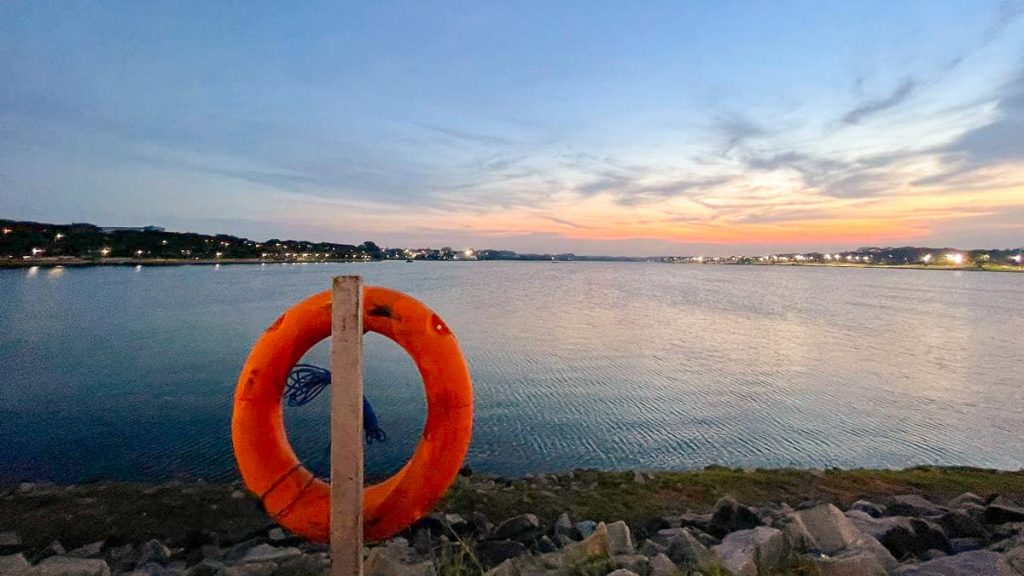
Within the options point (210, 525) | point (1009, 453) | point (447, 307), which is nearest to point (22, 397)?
point (210, 525)

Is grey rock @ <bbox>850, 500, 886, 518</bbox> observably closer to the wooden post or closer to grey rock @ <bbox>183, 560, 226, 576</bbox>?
the wooden post

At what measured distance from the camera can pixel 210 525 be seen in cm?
657

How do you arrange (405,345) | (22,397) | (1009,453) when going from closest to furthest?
(405,345), (1009,453), (22,397)

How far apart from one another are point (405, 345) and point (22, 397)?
16.4 m

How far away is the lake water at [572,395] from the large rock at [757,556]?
223 inches

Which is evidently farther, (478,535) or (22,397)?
(22,397)

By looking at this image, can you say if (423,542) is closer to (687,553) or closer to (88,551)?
(687,553)

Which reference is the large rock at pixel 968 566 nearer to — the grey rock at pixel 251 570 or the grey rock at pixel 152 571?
the grey rock at pixel 251 570

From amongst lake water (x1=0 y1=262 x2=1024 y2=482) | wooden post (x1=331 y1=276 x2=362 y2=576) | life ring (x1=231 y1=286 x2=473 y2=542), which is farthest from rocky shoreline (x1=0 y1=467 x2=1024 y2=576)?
lake water (x1=0 y1=262 x2=1024 y2=482)

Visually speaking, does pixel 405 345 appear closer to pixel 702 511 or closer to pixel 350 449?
pixel 350 449

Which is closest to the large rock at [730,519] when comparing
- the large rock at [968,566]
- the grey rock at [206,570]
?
the large rock at [968,566]

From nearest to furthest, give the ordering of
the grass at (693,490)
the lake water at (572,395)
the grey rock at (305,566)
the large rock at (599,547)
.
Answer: the large rock at (599,547), the grey rock at (305,566), the grass at (693,490), the lake water at (572,395)

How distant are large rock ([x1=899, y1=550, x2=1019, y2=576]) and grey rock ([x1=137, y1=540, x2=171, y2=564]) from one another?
6309 mm

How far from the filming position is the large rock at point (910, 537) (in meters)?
4.62
